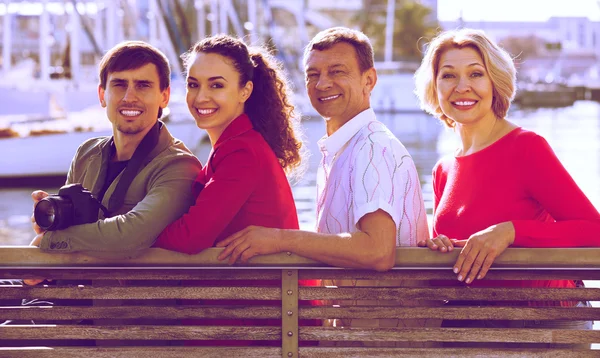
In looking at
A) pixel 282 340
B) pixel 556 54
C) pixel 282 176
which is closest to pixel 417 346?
pixel 282 340

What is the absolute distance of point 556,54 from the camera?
108875 millimetres

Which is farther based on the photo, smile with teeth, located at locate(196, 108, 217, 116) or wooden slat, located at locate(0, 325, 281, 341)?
smile with teeth, located at locate(196, 108, 217, 116)

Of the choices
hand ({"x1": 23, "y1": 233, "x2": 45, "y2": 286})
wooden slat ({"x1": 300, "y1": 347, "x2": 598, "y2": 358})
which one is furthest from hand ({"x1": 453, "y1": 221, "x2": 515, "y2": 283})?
hand ({"x1": 23, "y1": 233, "x2": 45, "y2": 286})

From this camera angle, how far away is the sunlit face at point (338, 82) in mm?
3234

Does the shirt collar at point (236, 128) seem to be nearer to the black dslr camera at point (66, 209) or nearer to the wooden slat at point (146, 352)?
the black dslr camera at point (66, 209)

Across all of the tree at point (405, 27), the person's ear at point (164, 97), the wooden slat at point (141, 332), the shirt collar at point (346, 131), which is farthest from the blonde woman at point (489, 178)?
the tree at point (405, 27)

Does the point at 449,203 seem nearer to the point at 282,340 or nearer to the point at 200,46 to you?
the point at 282,340

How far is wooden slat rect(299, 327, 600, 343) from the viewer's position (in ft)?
9.46

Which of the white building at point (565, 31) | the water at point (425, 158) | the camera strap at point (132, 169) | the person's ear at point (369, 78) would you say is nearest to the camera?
the camera strap at point (132, 169)

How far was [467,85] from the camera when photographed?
131 inches

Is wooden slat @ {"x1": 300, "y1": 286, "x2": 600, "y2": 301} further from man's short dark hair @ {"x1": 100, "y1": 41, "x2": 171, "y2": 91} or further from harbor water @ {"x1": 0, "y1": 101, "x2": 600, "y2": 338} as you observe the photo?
man's short dark hair @ {"x1": 100, "y1": 41, "x2": 171, "y2": 91}

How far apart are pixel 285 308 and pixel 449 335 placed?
56 cm

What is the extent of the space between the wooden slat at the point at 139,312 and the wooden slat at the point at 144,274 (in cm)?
10

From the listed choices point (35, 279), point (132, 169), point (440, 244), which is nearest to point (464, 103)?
point (440, 244)
